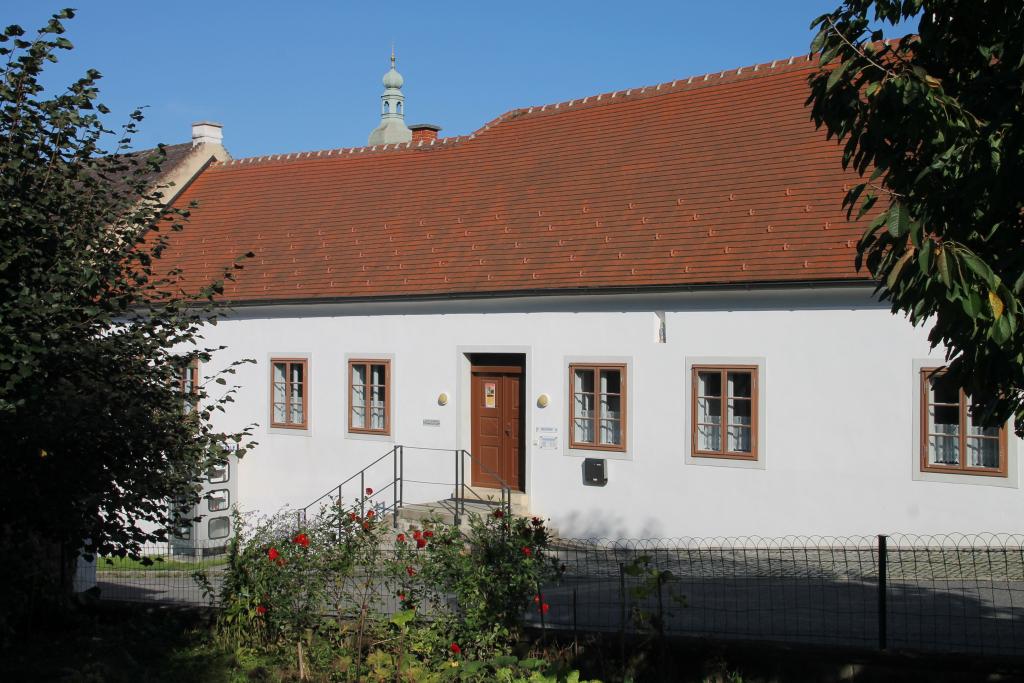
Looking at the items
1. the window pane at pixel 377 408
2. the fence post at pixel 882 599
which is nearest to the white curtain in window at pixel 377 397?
the window pane at pixel 377 408

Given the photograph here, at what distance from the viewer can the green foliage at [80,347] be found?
705cm

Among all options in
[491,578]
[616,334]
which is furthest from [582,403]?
[491,578]

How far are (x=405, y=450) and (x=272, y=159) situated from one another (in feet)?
34.4

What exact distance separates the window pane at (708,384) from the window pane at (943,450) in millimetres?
3021

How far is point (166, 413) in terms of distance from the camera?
8.01m

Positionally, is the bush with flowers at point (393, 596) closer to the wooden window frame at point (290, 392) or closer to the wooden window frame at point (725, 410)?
the wooden window frame at point (725, 410)

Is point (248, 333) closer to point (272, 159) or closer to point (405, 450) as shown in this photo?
point (405, 450)

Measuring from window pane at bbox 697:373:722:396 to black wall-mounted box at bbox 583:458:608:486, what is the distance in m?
1.90

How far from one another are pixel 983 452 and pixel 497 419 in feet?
25.6

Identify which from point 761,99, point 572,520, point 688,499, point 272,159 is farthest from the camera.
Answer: point 272,159

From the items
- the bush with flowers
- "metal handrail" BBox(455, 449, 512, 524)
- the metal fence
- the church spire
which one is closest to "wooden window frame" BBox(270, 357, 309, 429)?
"metal handrail" BBox(455, 449, 512, 524)

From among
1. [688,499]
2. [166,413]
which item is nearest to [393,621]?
[166,413]

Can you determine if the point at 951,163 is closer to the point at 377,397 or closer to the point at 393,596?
the point at 393,596

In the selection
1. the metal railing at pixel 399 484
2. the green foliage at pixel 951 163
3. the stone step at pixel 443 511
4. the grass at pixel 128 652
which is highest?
the green foliage at pixel 951 163
